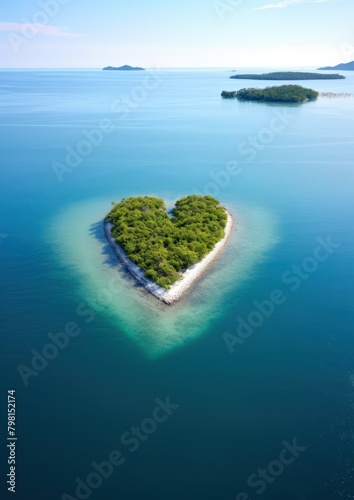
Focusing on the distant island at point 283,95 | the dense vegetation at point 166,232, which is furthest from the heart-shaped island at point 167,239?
the distant island at point 283,95

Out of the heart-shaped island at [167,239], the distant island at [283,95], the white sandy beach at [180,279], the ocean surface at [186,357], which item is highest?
the distant island at [283,95]

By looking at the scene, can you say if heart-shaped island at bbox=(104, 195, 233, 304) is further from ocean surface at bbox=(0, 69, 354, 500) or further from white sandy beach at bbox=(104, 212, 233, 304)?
ocean surface at bbox=(0, 69, 354, 500)

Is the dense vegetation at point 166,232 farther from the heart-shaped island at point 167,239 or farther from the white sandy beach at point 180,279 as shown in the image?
the white sandy beach at point 180,279

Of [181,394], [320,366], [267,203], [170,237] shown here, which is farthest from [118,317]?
[267,203]

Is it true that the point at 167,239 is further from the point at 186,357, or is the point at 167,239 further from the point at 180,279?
the point at 186,357

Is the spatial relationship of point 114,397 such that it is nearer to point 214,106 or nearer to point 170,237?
point 170,237
